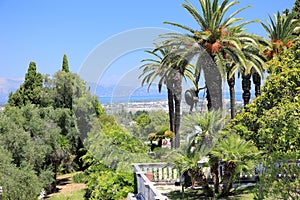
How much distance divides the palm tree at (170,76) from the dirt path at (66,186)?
5.89m

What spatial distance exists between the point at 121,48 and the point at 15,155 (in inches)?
250

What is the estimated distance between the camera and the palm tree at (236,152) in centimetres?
955

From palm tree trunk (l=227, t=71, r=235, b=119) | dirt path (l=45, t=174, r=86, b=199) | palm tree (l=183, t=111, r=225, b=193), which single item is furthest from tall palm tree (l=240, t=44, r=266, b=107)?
dirt path (l=45, t=174, r=86, b=199)

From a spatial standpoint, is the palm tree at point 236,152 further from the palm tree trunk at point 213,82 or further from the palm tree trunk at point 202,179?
the palm tree trunk at point 213,82

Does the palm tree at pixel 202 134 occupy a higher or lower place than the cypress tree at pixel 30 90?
lower

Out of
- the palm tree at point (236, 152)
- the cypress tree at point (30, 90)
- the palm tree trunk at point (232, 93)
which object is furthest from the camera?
the cypress tree at point (30, 90)

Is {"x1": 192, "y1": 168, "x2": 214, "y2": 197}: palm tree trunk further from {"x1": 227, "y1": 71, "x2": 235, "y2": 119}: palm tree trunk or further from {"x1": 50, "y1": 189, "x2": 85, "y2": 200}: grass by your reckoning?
{"x1": 227, "y1": 71, "x2": 235, "y2": 119}: palm tree trunk

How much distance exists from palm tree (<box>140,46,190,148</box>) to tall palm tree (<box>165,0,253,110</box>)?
1949 millimetres

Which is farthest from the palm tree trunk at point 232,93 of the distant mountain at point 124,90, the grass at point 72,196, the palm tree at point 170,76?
the grass at point 72,196

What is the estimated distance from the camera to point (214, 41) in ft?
54.8

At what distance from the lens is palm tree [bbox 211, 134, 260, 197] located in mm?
9555

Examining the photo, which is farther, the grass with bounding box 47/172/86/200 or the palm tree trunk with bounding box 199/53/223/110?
the grass with bounding box 47/172/86/200

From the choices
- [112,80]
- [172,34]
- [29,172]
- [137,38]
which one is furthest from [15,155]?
[172,34]

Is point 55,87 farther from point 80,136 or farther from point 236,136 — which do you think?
point 236,136
